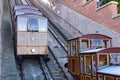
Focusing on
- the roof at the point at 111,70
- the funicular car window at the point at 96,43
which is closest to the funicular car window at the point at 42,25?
the funicular car window at the point at 96,43

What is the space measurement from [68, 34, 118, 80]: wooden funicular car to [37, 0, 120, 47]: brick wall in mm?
1830

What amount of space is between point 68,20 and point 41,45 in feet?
22.7

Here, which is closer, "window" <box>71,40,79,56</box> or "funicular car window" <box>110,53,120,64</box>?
"funicular car window" <box>110,53,120,64</box>

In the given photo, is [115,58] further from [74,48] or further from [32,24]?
[32,24]

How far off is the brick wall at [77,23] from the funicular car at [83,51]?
1.65 metres

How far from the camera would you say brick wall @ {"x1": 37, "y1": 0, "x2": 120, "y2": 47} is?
Result: 15.2 metres

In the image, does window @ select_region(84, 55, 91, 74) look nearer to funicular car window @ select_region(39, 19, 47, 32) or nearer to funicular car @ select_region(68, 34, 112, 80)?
funicular car @ select_region(68, 34, 112, 80)

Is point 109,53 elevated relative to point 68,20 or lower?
lower

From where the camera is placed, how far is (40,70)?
574 inches

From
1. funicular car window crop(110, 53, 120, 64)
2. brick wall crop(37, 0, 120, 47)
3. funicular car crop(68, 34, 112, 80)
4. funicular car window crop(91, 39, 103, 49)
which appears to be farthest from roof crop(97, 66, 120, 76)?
brick wall crop(37, 0, 120, 47)

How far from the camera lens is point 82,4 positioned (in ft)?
63.4

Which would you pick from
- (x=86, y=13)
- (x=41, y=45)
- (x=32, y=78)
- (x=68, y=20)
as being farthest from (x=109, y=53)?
(x=68, y=20)

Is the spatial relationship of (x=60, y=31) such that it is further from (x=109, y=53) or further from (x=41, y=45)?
(x=109, y=53)

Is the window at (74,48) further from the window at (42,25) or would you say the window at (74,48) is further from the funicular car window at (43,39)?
the window at (42,25)
